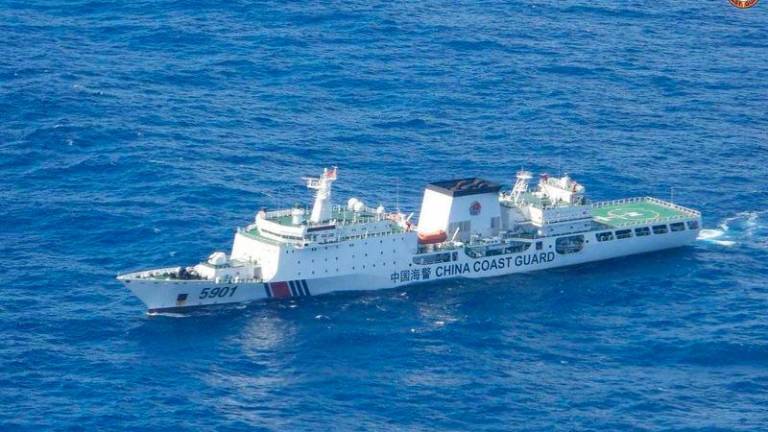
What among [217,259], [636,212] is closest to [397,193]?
[636,212]

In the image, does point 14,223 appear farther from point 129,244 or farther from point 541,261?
point 541,261

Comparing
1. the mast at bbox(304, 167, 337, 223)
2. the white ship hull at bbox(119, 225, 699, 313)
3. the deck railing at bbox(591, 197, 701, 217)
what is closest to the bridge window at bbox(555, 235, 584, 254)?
the white ship hull at bbox(119, 225, 699, 313)

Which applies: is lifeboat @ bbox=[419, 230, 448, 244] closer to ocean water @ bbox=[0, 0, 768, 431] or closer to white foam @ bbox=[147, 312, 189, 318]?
ocean water @ bbox=[0, 0, 768, 431]

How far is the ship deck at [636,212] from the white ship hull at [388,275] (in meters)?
2.36

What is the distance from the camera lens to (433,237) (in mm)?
173875

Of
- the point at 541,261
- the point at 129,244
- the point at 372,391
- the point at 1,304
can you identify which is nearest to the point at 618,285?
the point at 541,261

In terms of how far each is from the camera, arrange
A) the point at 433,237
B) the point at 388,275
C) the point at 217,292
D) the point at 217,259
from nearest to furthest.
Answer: the point at 217,292, the point at 217,259, the point at 388,275, the point at 433,237

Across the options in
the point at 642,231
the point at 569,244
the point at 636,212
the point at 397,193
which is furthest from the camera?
the point at 397,193

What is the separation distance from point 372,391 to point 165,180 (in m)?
54.1

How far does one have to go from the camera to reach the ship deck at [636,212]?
183m

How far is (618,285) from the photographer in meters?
172

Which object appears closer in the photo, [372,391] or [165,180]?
[372,391]

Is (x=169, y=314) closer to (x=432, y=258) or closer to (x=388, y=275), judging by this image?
(x=388, y=275)

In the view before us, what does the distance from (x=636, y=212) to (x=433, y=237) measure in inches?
1030
